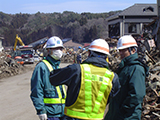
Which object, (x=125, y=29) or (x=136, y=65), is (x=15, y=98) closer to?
(x=136, y=65)

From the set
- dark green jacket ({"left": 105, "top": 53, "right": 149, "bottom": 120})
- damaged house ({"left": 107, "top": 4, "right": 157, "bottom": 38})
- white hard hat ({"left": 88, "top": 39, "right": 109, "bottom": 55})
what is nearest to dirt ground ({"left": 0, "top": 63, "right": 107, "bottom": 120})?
dark green jacket ({"left": 105, "top": 53, "right": 149, "bottom": 120})

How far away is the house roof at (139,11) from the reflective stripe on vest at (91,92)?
4095cm

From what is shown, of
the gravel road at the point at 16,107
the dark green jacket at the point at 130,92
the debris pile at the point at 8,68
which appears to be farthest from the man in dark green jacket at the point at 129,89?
the debris pile at the point at 8,68

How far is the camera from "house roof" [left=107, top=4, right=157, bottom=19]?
141 ft

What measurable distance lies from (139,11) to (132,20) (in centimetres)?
307

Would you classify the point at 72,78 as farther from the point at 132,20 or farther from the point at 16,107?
the point at 132,20

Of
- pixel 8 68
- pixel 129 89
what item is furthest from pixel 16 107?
pixel 8 68

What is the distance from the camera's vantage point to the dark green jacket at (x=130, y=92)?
3104 mm

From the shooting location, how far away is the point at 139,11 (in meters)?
44.5

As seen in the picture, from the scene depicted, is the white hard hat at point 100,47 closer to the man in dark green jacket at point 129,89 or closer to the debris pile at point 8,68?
the man in dark green jacket at point 129,89

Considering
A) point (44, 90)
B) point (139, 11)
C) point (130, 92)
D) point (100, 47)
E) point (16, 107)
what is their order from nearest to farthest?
point (100, 47) → point (130, 92) → point (44, 90) → point (16, 107) → point (139, 11)

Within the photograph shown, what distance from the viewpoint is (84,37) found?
348ft

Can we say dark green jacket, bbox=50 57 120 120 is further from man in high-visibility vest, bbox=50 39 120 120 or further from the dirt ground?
the dirt ground

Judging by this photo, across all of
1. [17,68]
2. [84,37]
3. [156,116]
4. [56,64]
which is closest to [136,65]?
[56,64]
